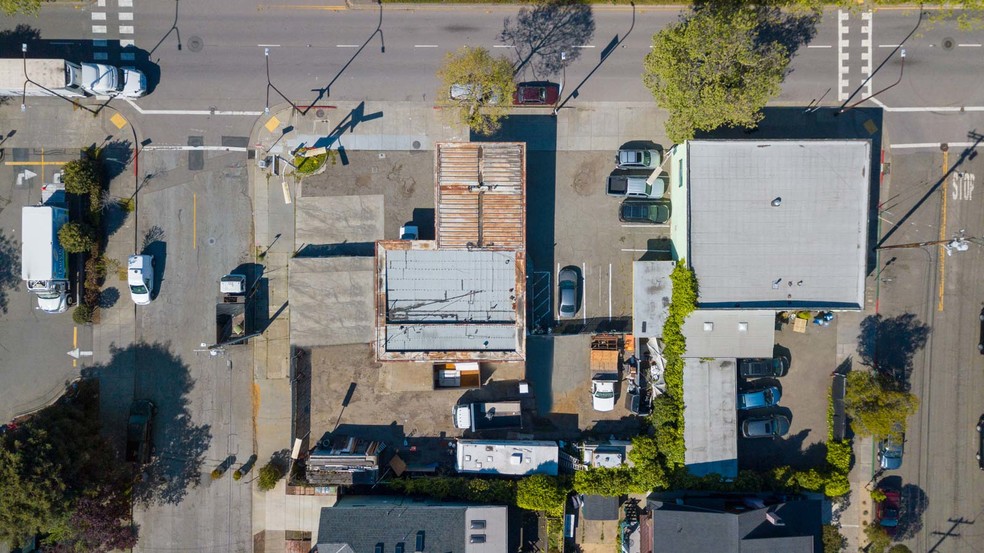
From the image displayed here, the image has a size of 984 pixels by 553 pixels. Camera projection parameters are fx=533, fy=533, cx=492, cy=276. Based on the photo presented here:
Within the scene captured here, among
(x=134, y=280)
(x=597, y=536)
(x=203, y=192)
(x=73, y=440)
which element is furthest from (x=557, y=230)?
(x=73, y=440)

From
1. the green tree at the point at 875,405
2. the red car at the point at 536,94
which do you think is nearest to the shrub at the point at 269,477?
the red car at the point at 536,94

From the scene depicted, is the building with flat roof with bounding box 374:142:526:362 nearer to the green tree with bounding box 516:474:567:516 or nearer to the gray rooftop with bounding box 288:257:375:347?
the gray rooftop with bounding box 288:257:375:347

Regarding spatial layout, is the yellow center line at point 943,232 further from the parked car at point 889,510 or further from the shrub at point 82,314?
the shrub at point 82,314

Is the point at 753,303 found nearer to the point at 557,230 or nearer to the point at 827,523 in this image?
the point at 557,230

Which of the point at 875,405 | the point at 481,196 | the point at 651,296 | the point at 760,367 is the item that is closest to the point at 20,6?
the point at 481,196

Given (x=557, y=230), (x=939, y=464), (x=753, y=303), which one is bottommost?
(x=939, y=464)

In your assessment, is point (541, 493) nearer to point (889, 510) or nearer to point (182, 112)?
point (889, 510)
